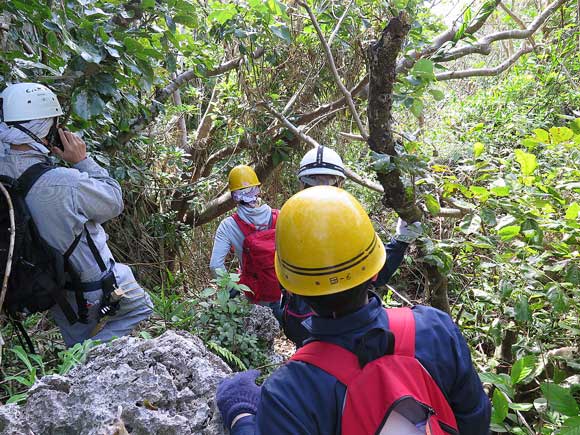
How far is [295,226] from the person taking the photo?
47.2 inches

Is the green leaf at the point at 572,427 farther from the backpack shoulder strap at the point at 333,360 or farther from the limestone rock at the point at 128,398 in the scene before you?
the limestone rock at the point at 128,398

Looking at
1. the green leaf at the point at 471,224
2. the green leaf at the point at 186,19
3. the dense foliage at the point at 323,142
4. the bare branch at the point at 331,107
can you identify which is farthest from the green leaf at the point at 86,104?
the bare branch at the point at 331,107

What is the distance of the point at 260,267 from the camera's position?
3.44 meters

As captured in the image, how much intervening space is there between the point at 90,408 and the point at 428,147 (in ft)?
14.0

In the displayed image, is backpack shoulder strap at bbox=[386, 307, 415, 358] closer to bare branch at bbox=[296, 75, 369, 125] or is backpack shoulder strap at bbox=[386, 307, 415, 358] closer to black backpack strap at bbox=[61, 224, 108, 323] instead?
black backpack strap at bbox=[61, 224, 108, 323]

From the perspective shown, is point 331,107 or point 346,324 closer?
point 346,324

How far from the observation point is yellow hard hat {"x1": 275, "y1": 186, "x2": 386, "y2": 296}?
46.3 inches

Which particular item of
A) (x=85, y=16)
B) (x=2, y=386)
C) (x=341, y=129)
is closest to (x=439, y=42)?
(x=341, y=129)

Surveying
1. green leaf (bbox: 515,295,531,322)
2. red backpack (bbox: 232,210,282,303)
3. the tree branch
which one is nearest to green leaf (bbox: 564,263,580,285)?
green leaf (bbox: 515,295,531,322)

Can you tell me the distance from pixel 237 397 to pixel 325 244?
658 millimetres

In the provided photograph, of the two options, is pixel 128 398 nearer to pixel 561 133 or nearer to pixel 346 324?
pixel 346 324

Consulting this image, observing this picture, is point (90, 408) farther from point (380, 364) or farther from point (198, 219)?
point (198, 219)

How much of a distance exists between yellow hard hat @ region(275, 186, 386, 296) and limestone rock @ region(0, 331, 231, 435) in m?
0.78

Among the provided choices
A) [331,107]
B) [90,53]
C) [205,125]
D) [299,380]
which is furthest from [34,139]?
[205,125]
